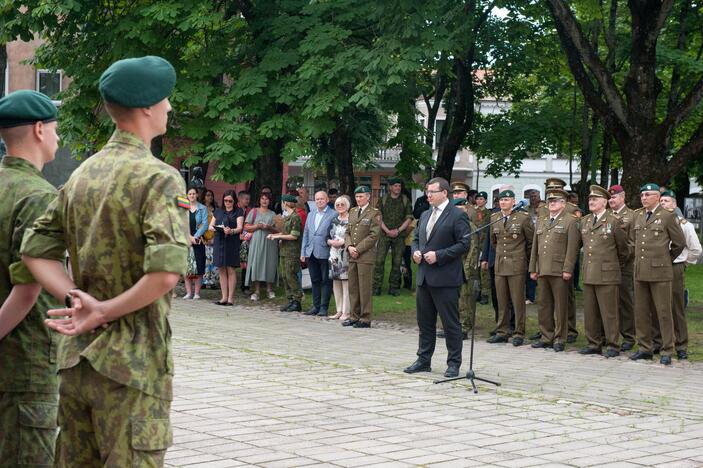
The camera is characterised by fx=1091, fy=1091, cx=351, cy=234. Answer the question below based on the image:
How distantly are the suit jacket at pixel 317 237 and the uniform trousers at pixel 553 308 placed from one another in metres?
4.26

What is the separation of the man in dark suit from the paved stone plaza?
302mm

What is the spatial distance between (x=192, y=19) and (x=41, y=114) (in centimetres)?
1528

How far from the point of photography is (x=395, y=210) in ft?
70.0

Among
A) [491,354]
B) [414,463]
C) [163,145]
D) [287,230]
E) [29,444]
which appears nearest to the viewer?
[29,444]

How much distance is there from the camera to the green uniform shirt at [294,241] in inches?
744

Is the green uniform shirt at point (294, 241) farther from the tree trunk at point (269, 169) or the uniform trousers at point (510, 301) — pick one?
the uniform trousers at point (510, 301)

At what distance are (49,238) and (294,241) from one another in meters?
15.1

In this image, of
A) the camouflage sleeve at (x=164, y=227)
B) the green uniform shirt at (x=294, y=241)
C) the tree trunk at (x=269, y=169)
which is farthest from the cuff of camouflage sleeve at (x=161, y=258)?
the tree trunk at (x=269, y=169)

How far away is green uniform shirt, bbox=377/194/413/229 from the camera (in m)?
21.3

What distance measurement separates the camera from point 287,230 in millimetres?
19000

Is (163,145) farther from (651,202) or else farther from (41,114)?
(41,114)

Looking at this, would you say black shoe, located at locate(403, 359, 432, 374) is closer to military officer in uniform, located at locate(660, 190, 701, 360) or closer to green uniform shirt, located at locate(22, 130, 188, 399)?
military officer in uniform, located at locate(660, 190, 701, 360)

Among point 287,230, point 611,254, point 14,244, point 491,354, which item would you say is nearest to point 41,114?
point 14,244

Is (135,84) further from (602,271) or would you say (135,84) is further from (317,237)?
(317,237)
